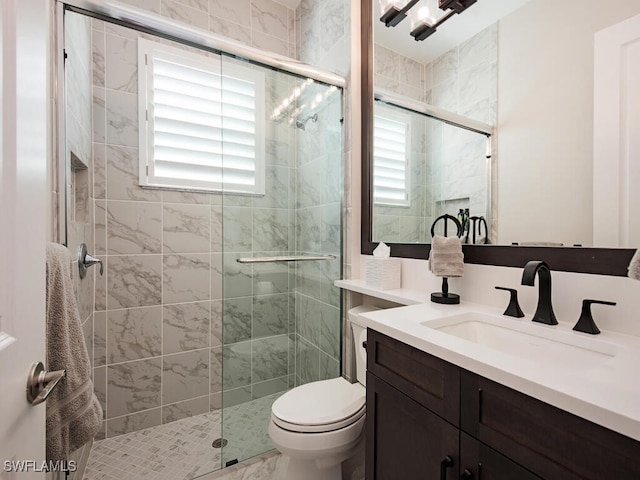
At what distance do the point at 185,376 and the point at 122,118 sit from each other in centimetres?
179

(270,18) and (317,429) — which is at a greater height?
(270,18)

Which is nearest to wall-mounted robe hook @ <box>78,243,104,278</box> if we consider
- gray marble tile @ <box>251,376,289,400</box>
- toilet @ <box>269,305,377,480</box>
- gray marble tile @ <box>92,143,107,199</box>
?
gray marble tile @ <box>92,143,107,199</box>

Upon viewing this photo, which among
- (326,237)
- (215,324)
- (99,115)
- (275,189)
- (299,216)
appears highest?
(99,115)

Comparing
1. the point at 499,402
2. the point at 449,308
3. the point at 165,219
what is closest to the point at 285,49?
the point at 165,219

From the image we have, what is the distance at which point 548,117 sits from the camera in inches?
38.1

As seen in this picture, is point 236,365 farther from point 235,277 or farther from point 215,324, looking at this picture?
point 215,324

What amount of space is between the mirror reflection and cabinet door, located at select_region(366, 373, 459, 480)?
2.23 ft

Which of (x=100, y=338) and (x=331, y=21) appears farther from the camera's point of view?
(x=331, y=21)

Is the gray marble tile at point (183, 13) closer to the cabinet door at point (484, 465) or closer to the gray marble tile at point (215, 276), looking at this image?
the gray marble tile at point (215, 276)

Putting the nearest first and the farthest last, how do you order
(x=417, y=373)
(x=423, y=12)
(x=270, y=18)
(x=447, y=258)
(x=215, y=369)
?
(x=417, y=373)
(x=447, y=258)
(x=423, y=12)
(x=215, y=369)
(x=270, y=18)

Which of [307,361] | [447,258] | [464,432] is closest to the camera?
[464,432]

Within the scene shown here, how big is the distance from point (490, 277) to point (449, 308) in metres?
0.20

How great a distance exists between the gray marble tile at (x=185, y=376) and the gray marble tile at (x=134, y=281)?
433mm

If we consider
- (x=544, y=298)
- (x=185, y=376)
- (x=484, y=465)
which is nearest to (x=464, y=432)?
(x=484, y=465)
